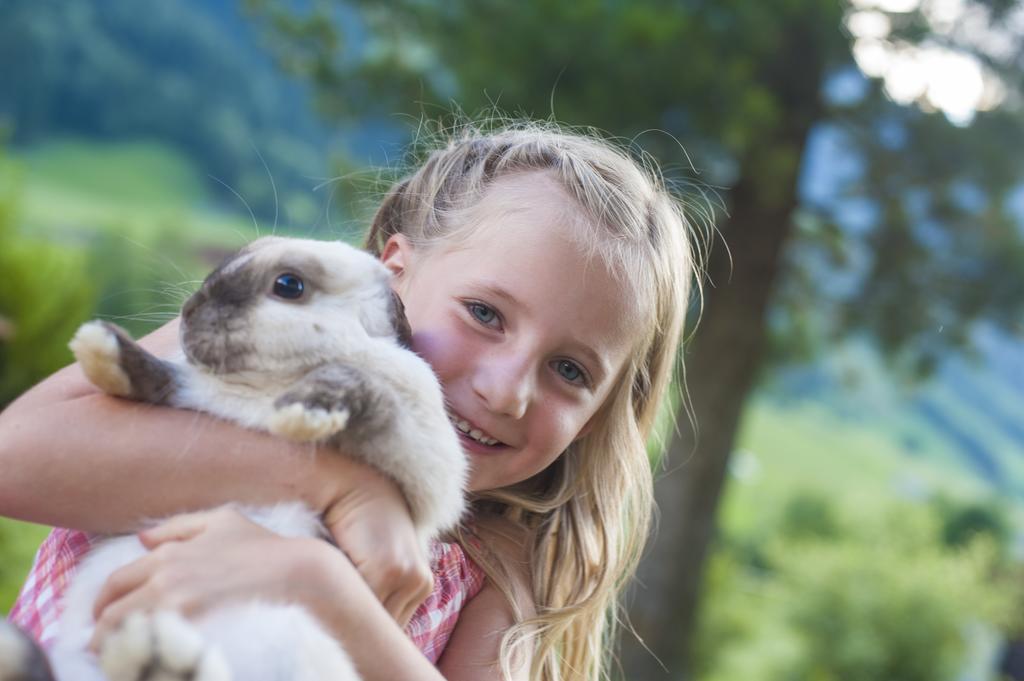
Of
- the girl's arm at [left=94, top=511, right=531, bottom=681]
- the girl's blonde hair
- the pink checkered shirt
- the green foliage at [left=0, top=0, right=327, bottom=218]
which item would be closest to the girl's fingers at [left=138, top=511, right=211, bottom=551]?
the girl's arm at [left=94, top=511, right=531, bottom=681]

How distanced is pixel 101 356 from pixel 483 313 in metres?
0.64

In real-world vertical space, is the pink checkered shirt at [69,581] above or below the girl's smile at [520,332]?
below

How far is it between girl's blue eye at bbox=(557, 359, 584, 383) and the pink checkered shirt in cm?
39

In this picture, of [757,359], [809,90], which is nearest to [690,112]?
[809,90]

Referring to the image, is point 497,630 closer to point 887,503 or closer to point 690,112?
point 690,112

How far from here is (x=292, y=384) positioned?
4.19ft

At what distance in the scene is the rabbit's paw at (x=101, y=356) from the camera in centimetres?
121

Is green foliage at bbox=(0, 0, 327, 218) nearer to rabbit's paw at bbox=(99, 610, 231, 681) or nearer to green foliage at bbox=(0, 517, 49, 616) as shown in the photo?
green foliage at bbox=(0, 517, 49, 616)

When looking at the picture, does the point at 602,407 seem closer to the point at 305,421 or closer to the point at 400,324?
the point at 400,324

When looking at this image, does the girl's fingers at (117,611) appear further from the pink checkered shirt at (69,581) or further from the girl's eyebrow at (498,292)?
the girl's eyebrow at (498,292)

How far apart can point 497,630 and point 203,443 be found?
762 millimetres

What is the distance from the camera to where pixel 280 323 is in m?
1.29

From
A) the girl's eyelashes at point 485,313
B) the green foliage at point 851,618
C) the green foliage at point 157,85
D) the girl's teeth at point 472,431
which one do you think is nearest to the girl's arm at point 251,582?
the girl's teeth at point 472,431

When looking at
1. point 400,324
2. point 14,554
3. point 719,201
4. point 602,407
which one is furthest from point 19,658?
point 719,201
